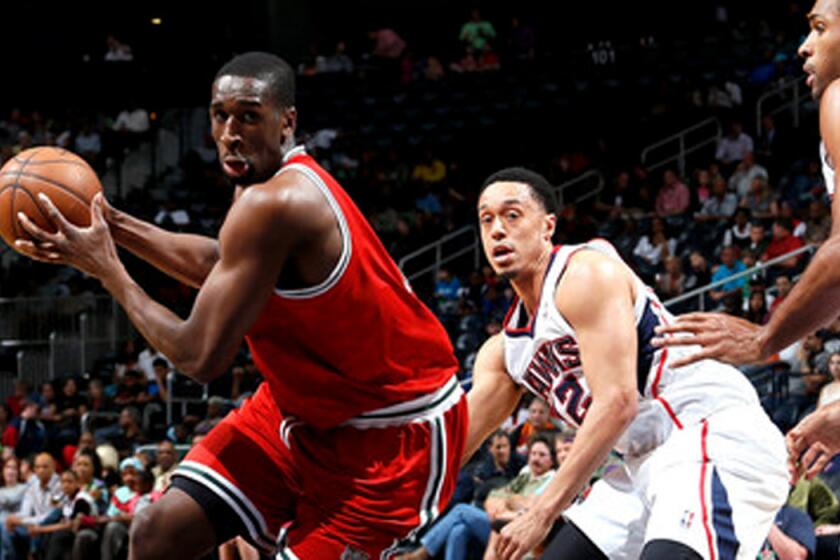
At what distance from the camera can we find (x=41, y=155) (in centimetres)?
425

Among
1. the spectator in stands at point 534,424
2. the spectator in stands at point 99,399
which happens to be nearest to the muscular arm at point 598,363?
the spectator in stands at point 534,424

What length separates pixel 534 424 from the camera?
382 inches

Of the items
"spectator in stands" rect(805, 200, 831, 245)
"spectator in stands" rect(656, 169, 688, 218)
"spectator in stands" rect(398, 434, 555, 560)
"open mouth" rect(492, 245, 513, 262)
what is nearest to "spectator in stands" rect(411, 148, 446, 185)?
"spectator in stands" rect(656, 169, 688, 218)

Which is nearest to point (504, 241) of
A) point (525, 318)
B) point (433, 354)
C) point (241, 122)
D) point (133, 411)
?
point (525, 318)

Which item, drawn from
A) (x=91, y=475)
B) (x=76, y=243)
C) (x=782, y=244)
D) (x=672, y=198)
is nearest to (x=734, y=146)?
(x=672, y=198)

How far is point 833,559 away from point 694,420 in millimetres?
3552

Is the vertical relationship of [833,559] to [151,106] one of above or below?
below

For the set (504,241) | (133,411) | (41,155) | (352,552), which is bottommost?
(133,411)

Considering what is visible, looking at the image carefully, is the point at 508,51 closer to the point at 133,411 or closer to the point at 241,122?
the point at 133,411

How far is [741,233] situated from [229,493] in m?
9.10

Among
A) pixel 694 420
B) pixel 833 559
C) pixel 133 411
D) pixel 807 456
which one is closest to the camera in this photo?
pixel 807 456

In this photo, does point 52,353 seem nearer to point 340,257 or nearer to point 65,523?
point 65,523

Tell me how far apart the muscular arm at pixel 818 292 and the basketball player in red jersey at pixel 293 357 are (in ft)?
3.61

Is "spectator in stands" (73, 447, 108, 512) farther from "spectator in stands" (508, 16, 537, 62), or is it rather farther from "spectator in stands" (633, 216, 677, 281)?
"spectator in stands" (508, 16, 537, 62)
